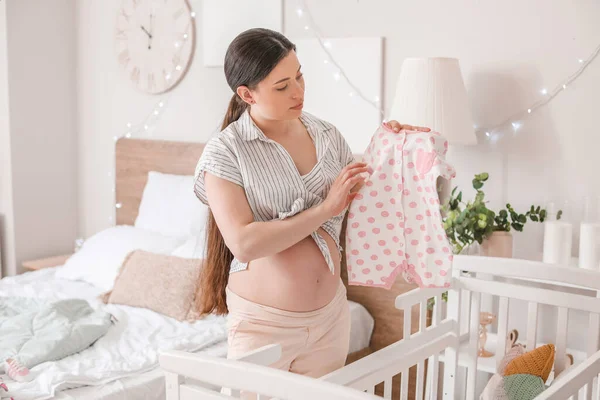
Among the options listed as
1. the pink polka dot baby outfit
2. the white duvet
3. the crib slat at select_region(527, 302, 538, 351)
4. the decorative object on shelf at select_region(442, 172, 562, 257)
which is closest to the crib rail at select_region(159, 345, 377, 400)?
the pink polka dot baby outfit

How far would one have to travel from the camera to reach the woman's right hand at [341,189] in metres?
1.42

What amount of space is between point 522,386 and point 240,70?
0.91 m

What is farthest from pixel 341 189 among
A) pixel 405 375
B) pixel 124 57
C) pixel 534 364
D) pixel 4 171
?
pixel 4 171

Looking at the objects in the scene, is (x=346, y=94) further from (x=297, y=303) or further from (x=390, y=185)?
(x=297, y=303)

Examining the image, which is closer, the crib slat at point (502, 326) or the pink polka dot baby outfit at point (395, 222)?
the pink polka dot baby outfit at point (395, 222)

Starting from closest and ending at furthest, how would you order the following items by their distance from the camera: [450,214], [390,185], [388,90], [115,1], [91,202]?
[390,185] < [450,214] < [388,90] < [115,1] < [91,202]

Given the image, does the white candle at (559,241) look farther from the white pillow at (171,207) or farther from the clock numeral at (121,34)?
the clock numeral at (121,34)

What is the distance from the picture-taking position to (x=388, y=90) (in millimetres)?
2717

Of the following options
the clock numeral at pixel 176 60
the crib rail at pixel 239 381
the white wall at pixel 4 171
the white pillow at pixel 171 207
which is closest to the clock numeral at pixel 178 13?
the clock numeral at pixel 176 60

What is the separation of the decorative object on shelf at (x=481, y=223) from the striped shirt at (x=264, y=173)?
81 cm

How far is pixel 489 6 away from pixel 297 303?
4.71 ft

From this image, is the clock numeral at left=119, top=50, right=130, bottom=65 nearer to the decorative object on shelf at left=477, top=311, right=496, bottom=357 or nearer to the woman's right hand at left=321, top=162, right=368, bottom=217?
the decorative object on shelf at left=477, top=311, right=496, bottom=357

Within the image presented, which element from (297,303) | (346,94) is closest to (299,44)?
(346,94)

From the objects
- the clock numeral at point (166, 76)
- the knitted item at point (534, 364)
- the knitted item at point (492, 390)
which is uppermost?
the clock numeral at point (166, 76)
